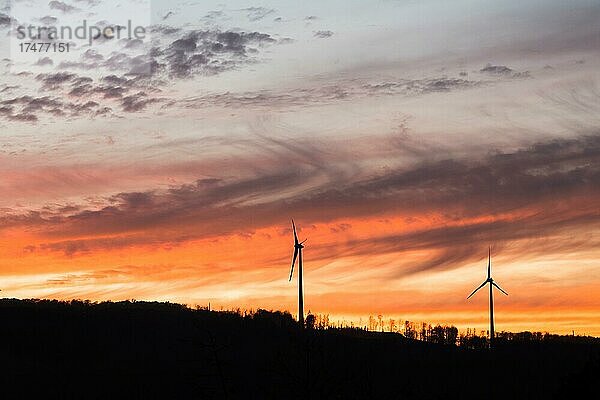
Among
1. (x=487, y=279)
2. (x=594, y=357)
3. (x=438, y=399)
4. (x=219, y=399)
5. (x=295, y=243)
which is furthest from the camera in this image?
(x=219, y=399)

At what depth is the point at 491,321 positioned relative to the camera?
160625mm

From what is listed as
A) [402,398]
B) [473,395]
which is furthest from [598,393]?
[473,395]

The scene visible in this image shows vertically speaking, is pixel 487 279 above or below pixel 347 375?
above

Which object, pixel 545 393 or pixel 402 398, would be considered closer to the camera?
pixel 402 398

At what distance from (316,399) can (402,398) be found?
39.9ft

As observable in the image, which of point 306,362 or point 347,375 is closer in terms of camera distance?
point 306,362

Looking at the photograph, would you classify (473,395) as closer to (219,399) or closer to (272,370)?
(219,399)

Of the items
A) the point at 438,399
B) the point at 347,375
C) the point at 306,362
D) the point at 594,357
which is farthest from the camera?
the point at 438,399

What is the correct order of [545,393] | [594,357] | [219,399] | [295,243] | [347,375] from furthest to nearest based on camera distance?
[545,393] → [219,399] → [295,243] → [594,357] → [347,375]

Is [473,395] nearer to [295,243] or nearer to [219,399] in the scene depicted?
[219,399]

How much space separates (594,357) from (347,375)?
20.4m

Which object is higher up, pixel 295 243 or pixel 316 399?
pixel 295 243

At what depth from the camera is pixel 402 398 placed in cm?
7319

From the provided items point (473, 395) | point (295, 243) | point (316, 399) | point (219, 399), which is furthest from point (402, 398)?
point (473, 395)
